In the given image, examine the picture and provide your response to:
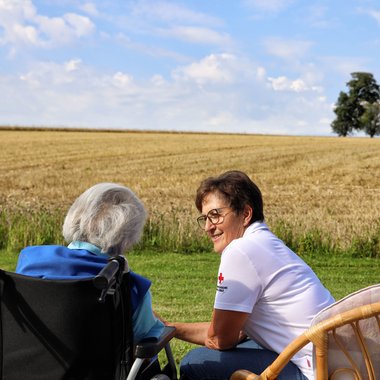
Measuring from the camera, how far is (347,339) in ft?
7.71

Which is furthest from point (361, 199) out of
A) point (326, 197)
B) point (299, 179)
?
point (299, 179)

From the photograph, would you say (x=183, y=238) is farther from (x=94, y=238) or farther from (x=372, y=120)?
(x=372, y=120)

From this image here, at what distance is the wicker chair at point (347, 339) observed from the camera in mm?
2262

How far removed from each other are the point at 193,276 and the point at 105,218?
5271mm

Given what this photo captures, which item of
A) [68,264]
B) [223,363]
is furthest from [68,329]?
[223,363]

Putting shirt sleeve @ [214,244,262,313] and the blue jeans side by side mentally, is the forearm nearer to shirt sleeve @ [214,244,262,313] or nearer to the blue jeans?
the blue jeans

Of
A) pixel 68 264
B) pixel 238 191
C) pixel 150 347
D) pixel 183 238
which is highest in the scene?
pixel 238 191

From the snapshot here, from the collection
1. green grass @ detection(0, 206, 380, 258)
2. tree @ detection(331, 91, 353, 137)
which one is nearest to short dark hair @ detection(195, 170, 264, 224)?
green grass @ detection(0, 206, 380, 258)

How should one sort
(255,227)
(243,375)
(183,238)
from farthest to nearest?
(183,238) → (255,227) → (243,375)

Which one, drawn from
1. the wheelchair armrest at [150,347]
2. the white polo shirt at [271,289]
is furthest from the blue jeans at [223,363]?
the wheelchair armrest at [150,347]

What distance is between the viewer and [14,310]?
8.69 ft

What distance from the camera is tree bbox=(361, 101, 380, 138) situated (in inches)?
3177

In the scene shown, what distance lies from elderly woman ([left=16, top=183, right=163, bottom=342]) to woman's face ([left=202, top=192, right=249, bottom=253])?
0.46m

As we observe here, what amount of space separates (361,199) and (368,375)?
1543cm
